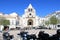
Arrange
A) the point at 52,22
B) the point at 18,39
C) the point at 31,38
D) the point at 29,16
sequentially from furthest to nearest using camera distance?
the point at 29,16 < the point at 52,22 < the point at 18,39 < the point at 31,38

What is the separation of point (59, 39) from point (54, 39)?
40 centimetres

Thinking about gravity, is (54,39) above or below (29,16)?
below

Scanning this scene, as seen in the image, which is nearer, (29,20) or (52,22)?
(52,22)

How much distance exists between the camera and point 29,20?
63.6 meters

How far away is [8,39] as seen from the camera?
12383 millimetres

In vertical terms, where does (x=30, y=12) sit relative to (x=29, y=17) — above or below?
above

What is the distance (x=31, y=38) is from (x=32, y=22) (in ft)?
168

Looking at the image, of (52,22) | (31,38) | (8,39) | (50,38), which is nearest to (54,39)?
(50,38)

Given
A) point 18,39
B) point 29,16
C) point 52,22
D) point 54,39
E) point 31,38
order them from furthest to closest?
point 29,16 < point 52,22 < point 18,39 < point 31,38 < point 54,39

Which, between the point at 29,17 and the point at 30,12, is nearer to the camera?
the point at 30,12

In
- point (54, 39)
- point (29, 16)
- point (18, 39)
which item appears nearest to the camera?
point (54, 39)

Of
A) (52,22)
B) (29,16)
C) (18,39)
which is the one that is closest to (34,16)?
(29,16)

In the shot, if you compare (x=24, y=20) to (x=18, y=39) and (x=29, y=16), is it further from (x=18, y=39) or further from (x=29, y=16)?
(x=18, y=39)

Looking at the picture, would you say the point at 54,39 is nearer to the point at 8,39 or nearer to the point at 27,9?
the point at 8,39
